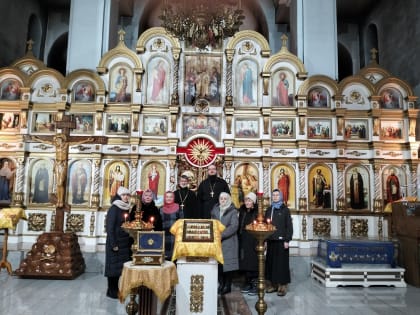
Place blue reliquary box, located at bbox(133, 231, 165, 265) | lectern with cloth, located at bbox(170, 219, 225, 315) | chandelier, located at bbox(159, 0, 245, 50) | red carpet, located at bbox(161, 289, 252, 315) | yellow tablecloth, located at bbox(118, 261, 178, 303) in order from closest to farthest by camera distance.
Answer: yellow tablecloth, located at bbox(118, 261, 178, 303), blue reliquary box, located at bbox(133, 231, 165, 265), lectern with cloth, located at bbox(170, 219, 225, 315), red carpet, located at bbox(161, 289, 252, 315), chandelier, located at bbox(159, 0, 245, 50)

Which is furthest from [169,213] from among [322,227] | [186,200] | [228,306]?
[322,227]

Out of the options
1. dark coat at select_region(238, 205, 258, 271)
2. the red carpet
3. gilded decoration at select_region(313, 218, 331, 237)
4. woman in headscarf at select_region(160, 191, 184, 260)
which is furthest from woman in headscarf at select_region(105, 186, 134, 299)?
gilded decoration at select_region(313, 218, 331, 237)

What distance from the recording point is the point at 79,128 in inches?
372

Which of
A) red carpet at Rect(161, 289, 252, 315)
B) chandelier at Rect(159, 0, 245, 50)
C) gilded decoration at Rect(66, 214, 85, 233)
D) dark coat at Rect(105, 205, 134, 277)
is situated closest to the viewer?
red carpet at Rect(161, 289, 252, 315)

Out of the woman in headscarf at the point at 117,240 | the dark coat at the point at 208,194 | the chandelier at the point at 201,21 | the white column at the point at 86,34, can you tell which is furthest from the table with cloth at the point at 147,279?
the white column at the point at 86,34

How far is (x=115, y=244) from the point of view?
532cm

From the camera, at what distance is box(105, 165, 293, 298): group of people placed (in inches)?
211

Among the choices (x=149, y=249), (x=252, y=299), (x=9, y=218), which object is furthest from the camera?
(x=9, y=218)

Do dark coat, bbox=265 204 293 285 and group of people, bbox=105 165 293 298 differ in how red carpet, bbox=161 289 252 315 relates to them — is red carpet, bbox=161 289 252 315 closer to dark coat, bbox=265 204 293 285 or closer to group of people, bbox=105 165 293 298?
group of people, bbox=105 165 293 298

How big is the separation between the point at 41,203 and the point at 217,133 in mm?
4696

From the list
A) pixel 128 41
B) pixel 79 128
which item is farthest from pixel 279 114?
pixel 128 41

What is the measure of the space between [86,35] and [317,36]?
640 centimetres

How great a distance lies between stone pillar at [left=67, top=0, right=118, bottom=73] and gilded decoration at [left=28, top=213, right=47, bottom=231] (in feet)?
12.9

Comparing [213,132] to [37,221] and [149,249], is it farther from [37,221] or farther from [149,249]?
[149,249]
